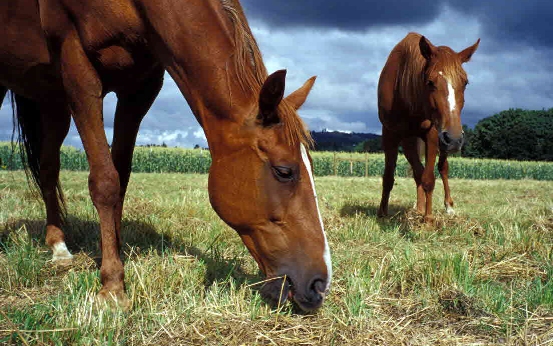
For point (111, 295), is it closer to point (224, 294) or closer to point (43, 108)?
point (224, 294)

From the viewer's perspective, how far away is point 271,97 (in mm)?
2027

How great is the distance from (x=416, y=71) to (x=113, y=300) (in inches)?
179

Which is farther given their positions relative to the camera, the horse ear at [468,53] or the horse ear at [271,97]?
the horse ear at [468,53]

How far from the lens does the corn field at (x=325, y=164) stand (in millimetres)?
24391

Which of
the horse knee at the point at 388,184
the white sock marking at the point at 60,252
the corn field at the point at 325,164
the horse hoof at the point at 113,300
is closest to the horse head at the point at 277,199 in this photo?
the horse hoof at the point at 113,300

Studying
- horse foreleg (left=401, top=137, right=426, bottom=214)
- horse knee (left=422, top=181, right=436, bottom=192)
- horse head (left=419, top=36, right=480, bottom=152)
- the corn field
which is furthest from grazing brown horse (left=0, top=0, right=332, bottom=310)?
the corn field

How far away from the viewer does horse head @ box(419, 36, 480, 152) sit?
4539 millimetres

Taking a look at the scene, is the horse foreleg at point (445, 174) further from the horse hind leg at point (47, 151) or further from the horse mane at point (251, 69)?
the horse hind leg at point (47, 151)

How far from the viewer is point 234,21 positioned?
2361 mm

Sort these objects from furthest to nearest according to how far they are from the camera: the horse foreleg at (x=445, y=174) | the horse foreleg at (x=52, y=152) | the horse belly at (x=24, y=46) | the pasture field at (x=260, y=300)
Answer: the horse foreleg at (x=445, y=174)
the horse foreleg at (x=52, y=152)
the horse belly at (x=24, y=46)
the pasture field at (x=260, y=300)

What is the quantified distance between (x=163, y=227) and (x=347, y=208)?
10.9 feet

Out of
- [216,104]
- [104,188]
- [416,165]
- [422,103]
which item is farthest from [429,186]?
[104,188]

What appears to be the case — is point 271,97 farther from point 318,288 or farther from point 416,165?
point 416,165

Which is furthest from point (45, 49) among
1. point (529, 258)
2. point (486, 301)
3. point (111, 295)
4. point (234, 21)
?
point (529, 258)
